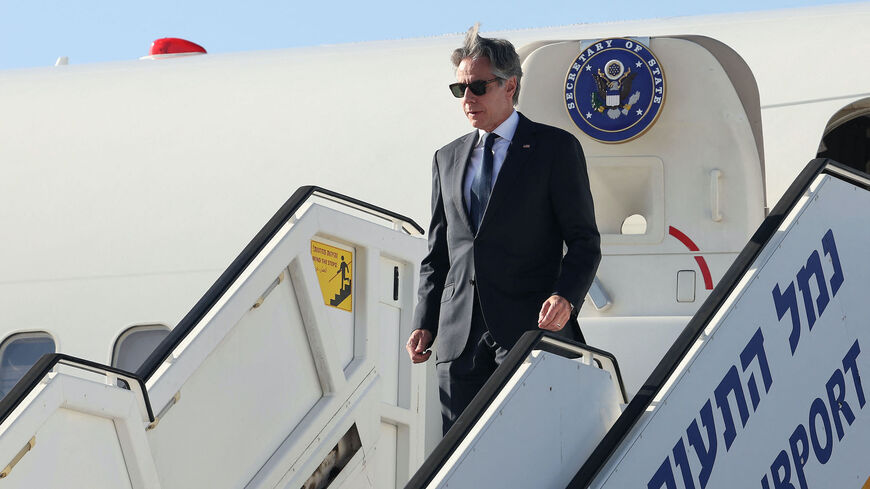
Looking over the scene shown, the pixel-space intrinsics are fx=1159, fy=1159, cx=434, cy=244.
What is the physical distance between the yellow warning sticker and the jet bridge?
4.83 ft

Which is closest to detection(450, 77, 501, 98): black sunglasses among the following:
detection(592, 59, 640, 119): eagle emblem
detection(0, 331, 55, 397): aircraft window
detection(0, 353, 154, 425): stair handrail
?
detection(0, 353, 154, 425): stair handrail

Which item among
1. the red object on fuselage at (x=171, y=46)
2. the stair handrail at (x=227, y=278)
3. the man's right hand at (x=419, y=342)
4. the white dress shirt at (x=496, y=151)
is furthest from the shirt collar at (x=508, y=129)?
the red object on fuselage at (x=171, y=46)

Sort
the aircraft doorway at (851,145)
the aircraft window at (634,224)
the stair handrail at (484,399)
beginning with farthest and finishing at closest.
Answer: the aircraft doorway at (851,145) → the aircraft window at (634,224) → the stair handrail at (484,399)

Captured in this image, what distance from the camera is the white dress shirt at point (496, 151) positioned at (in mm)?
3268

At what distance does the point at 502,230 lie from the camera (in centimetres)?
318

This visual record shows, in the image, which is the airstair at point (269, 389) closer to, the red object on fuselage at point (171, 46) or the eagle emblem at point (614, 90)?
the eagle emblem at point (614, 90)

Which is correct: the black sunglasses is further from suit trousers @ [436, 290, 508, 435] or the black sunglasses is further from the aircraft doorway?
the aircraft doorway

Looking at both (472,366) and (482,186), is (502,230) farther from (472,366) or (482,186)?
(472,366)

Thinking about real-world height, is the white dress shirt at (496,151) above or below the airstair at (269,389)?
above

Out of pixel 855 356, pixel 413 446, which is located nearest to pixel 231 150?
pixel 413 446

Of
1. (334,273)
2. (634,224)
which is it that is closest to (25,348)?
(334,273)

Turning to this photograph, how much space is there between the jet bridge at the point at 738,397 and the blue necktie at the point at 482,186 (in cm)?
51

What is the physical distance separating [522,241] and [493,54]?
52cm

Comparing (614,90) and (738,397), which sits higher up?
(614,90)
